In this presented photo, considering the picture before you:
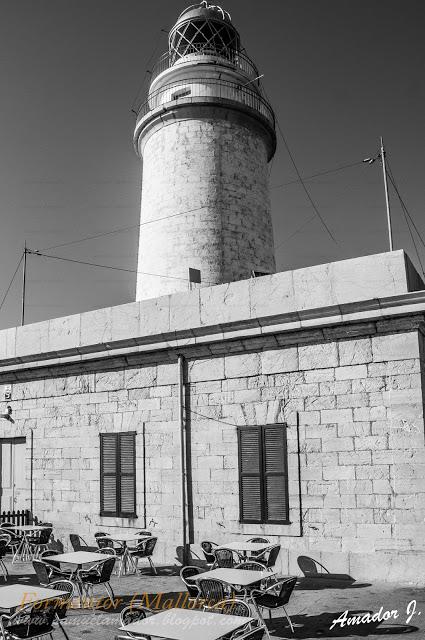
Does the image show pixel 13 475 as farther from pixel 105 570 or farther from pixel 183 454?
pixel 105 570

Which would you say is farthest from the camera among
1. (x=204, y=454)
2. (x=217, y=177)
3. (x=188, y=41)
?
(x=188, y=41)

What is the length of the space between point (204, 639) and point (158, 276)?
40.6 feet

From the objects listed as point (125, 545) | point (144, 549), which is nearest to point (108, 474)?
point (125, 545)

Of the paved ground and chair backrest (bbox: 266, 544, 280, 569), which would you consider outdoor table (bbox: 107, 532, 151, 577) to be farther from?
chair backrest (bbox: 266, 544, 280, 569)

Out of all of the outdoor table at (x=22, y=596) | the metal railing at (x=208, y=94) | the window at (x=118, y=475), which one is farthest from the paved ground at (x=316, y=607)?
the metal railing at (x=208, y=94)

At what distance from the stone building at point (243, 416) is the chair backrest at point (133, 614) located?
4468 mm

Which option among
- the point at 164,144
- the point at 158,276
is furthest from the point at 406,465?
the point at 164,144

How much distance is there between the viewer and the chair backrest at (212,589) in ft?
24.0

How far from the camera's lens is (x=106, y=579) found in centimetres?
873

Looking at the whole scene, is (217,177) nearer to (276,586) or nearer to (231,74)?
(231,74)

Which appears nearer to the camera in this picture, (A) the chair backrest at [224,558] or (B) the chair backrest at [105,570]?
(B) the chair backrest at [105,570]

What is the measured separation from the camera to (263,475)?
10648mm

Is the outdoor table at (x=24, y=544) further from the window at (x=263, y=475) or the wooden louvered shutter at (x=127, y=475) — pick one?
the window at (x=263, y=475)

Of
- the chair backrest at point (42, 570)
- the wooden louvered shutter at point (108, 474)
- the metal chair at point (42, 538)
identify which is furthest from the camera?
the wooden louvered shutter at point (108, 474)
